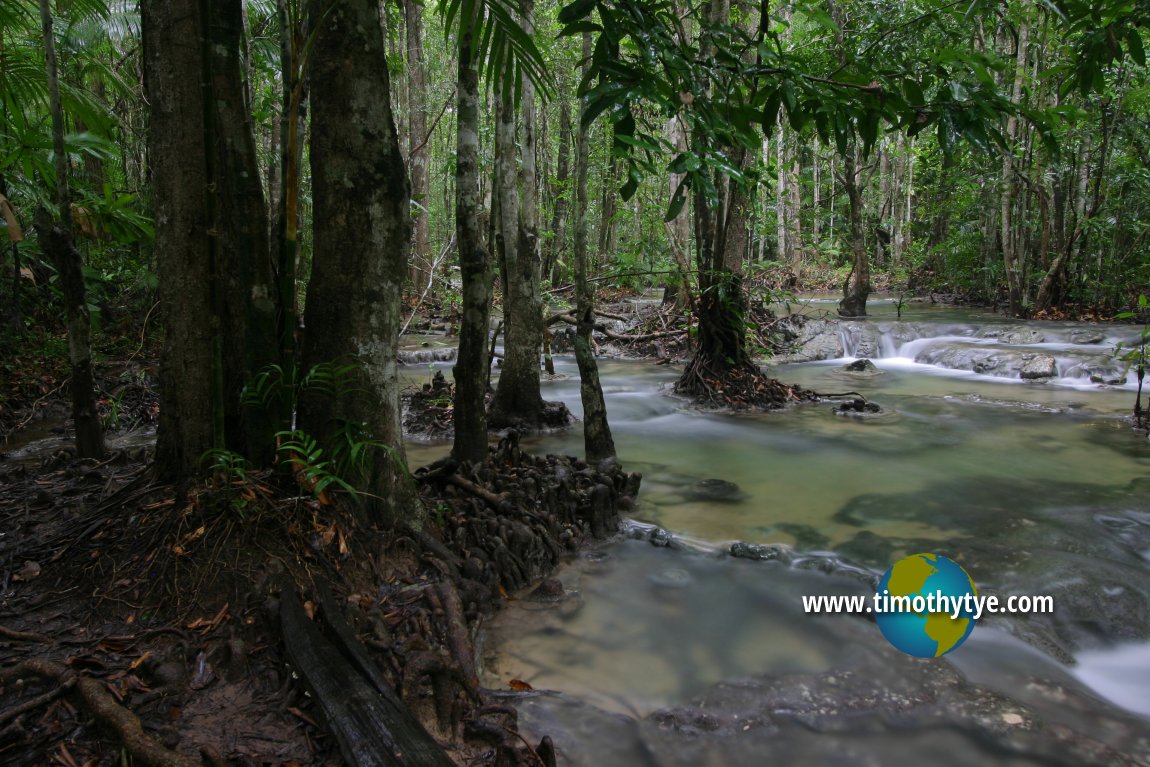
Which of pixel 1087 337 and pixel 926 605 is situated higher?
pixel 1087 337

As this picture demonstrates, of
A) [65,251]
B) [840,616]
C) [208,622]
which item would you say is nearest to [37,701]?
[208,622]

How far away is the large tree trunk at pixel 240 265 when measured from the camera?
2979mm

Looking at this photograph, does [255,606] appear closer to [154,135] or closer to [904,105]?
[154,135]

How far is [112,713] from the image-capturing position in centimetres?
207

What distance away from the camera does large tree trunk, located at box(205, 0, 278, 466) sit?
117 inches

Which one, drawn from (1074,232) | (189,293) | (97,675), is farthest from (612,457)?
(1074,232)

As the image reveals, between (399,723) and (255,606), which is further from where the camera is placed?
(255,606)

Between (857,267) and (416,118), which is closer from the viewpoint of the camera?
Result: (857,267)

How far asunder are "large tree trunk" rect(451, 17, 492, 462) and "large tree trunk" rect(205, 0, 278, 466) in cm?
179

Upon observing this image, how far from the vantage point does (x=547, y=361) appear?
1027 cm

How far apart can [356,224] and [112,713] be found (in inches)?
83.8

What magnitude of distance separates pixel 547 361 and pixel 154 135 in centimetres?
Answer: 740

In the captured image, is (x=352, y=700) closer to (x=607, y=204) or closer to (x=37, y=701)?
(x=37, y=701)

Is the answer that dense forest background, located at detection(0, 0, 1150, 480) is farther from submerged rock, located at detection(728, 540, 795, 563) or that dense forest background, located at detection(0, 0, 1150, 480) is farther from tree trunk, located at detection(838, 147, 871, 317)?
tree trunk, located at detection(838, 147, 871, 317)
